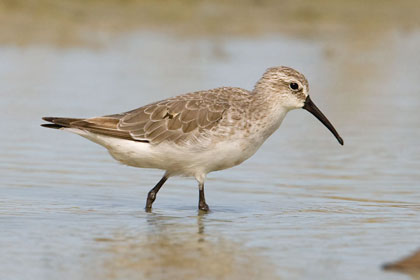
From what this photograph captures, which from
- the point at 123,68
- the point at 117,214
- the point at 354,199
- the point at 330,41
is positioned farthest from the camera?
the point at 330,41

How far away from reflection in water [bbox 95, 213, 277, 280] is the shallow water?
17mm

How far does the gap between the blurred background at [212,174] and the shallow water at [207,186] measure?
0.03 m

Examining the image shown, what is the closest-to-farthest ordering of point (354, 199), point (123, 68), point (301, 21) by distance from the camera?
point (354, 199) → point (123, 68) → point (301, 21)

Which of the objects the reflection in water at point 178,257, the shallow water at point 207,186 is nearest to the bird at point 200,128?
the shallow water at point 207,186

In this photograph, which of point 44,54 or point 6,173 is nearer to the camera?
point 6,173

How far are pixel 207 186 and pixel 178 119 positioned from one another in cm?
151

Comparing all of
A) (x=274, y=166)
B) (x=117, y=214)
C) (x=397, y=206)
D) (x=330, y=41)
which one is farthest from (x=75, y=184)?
(x=330, y=41)

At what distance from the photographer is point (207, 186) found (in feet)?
37.9

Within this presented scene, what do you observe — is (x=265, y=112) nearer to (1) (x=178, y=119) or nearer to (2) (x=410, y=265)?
(1) (x=178, y=119)

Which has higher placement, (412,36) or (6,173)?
(412,36)

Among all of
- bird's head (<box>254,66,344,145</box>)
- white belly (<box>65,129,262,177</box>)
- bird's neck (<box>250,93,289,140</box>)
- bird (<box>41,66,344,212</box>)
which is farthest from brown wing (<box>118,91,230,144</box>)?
bird's head (<box>254,66,344,145</box>)

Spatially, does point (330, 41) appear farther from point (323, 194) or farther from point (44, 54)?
point (323, 194)

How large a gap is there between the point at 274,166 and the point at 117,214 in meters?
3.16

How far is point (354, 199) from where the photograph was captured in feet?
35.2
